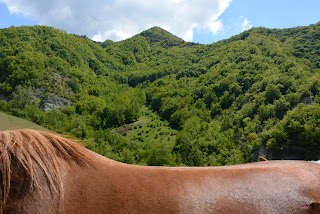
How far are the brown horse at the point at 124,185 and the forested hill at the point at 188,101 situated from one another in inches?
3617

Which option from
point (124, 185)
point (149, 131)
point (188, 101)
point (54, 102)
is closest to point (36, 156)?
point (124, 185)

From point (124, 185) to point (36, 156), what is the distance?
72cm

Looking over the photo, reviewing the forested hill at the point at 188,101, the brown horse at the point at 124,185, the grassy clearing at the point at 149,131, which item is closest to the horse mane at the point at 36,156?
the brown horse at the point at 124,185

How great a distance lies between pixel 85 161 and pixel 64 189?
0.96 ft

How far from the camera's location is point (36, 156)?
2.64 m

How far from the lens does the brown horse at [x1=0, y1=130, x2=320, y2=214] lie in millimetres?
2440

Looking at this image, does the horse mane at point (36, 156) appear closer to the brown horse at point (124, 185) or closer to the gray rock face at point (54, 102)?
the brown horse at point (124, 185)

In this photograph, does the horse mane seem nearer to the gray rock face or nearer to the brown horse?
the brown horse

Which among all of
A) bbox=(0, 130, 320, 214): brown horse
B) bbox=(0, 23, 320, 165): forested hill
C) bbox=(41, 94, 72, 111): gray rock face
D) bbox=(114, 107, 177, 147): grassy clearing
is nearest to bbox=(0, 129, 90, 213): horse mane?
bbox=(0, 130, 320, 214): brown horse

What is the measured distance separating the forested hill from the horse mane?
91763 mm

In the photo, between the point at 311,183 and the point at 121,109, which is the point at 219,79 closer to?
the point at 121,109

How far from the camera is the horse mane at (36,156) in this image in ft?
8.21

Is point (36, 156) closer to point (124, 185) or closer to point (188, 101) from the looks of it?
point (124, 185)

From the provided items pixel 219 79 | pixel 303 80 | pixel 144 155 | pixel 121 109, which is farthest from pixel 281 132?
pixel 121 109
